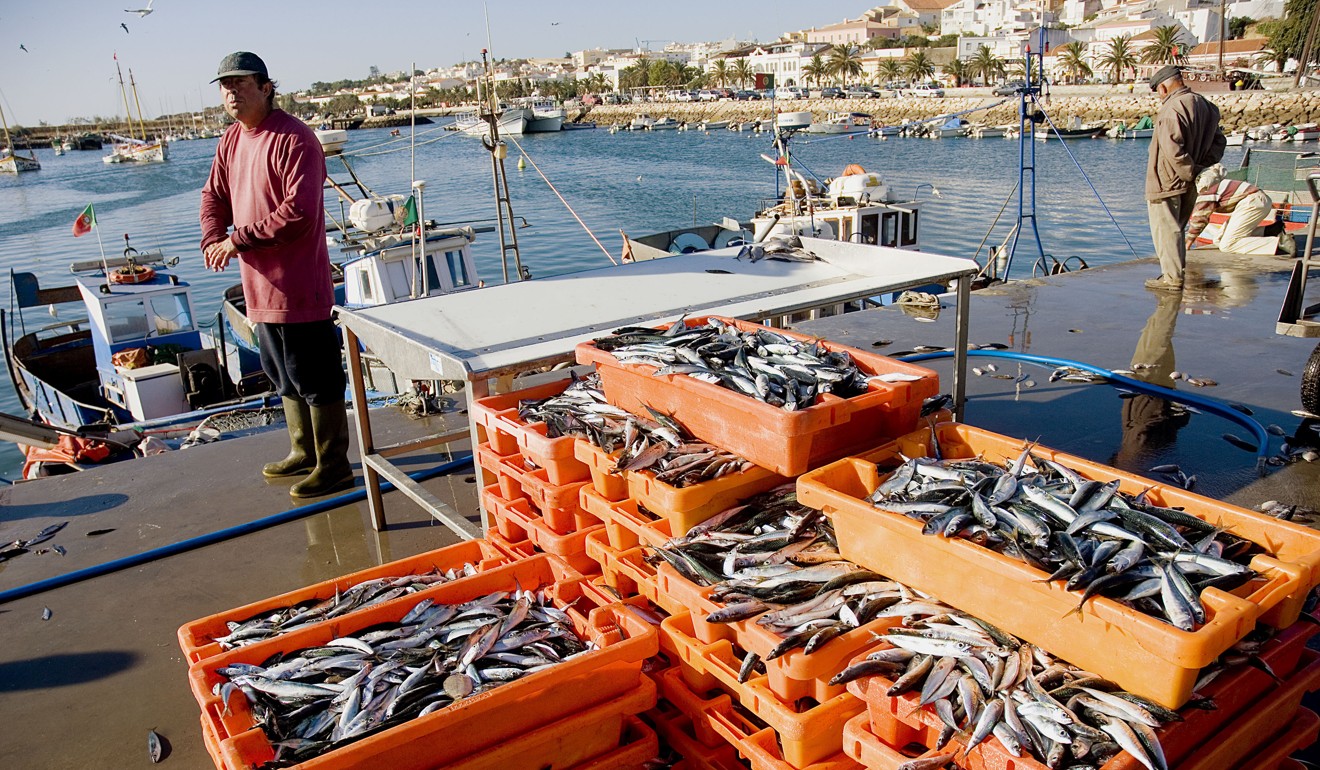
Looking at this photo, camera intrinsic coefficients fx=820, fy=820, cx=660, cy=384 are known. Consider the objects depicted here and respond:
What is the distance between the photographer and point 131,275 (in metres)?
14.8

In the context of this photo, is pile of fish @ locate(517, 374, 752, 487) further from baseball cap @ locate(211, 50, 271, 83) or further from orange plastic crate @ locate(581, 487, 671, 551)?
baseball cap @ locate(211, 50, 271, 83)

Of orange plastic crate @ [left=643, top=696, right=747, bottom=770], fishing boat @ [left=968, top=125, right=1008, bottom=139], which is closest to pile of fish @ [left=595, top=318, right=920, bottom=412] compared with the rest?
orange plastic crate @ [left=643, top=696, right=747, bottom=770]

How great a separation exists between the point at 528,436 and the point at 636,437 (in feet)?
1.64

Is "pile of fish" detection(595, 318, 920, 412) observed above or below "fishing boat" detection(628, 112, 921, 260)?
above

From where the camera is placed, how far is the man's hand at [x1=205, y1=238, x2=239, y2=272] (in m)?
4.50

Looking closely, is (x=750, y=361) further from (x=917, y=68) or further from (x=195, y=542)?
(x=917, y=68)

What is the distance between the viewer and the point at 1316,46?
59156 mm

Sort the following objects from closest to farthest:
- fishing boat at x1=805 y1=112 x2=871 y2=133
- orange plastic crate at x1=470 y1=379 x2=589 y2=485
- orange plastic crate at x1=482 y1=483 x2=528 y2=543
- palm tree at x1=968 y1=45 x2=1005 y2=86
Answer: orange plastic crate at x1=470 y1=379 x2=589 y2=485, orange plastic crate at x1=482 y1=483 x2=528 y2=543, fishing boat at x1=805 y1=112 x2=871 y2=133, palm tree at x1=968 y1=45 x2=1005 y2=86

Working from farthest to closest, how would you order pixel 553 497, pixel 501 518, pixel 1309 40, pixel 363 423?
pixel 1309 40 → pixel 363 423 → pixel 501 518 → pixel 553 497

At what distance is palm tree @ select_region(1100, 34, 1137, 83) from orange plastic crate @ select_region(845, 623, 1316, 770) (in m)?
97.4

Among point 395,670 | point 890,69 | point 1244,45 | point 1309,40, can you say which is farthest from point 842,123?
A: point 395,670

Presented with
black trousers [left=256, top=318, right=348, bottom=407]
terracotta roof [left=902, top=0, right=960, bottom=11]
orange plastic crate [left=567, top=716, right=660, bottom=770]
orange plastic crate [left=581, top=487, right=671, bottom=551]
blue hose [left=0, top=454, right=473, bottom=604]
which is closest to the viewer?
orange plastic crate [left=567, top=716, right=660, bottom=770]

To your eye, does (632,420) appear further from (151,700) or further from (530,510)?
(151,700)

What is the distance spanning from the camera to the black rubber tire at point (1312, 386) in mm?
5355
